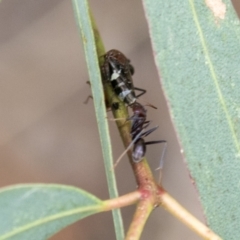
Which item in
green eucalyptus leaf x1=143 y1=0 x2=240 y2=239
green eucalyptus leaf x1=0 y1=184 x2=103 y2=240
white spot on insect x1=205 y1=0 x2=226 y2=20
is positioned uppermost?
white spot on insect x1=205 y1=0 x2=226 y2=20

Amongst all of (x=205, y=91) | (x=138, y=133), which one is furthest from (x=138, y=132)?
(x=205, y=91)

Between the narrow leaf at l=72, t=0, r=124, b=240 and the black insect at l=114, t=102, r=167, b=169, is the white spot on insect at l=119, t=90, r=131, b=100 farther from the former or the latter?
the narrow leaf at l=72, t=0, r=124, b=240

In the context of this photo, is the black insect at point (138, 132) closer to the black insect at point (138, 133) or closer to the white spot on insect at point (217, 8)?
the black insect at point (138, 133)

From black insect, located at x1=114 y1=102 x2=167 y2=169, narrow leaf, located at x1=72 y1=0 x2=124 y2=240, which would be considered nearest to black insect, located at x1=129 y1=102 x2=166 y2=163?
black insect, located at x1=114 y1=102 x2=167 y2=169

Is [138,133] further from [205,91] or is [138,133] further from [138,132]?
[205,91]

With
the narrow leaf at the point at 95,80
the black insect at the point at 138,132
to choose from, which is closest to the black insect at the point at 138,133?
the black insect at the point at 138,132

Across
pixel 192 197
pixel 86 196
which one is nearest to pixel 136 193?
pixel 86 196
